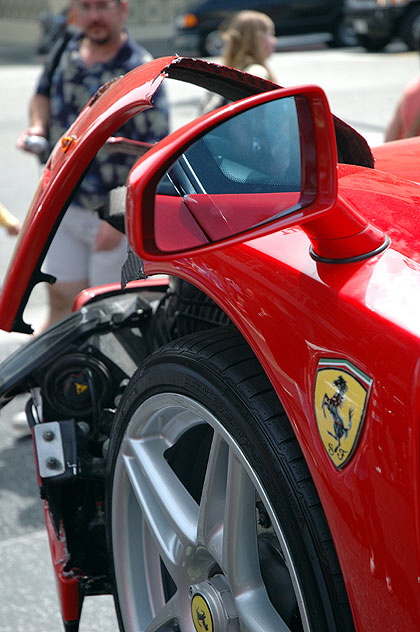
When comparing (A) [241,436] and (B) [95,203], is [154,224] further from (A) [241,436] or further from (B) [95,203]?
(B) [95,203]

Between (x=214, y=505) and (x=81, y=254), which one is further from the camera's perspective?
(x=81, y=254)

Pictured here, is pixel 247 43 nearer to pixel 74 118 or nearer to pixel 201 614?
pixel 74 118

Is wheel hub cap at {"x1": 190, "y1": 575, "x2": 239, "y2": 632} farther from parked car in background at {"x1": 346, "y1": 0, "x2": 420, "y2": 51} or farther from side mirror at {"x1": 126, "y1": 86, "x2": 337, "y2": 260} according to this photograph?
parked car in background at {"x1": 346, "y1": 0, "x2": 420, "y2": 51}

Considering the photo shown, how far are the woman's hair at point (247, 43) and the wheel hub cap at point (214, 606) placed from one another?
3.83 metres

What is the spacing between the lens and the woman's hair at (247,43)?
5137mm

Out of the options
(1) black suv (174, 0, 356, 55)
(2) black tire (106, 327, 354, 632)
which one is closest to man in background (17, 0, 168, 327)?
(2) black tire (106, 327, 354, 632)

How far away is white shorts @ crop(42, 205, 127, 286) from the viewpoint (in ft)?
13.7

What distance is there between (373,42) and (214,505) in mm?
17423

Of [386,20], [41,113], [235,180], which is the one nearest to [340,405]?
[235,180]

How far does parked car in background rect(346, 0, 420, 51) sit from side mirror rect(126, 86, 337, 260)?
55.1 ft

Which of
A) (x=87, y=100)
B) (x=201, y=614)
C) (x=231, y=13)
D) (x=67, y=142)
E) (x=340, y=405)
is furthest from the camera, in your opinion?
(x=231, y=13)

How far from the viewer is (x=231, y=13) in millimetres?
18781

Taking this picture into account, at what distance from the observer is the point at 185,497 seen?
6.44 ft

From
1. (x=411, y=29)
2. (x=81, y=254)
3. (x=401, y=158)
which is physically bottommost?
(x=411, y=29)
